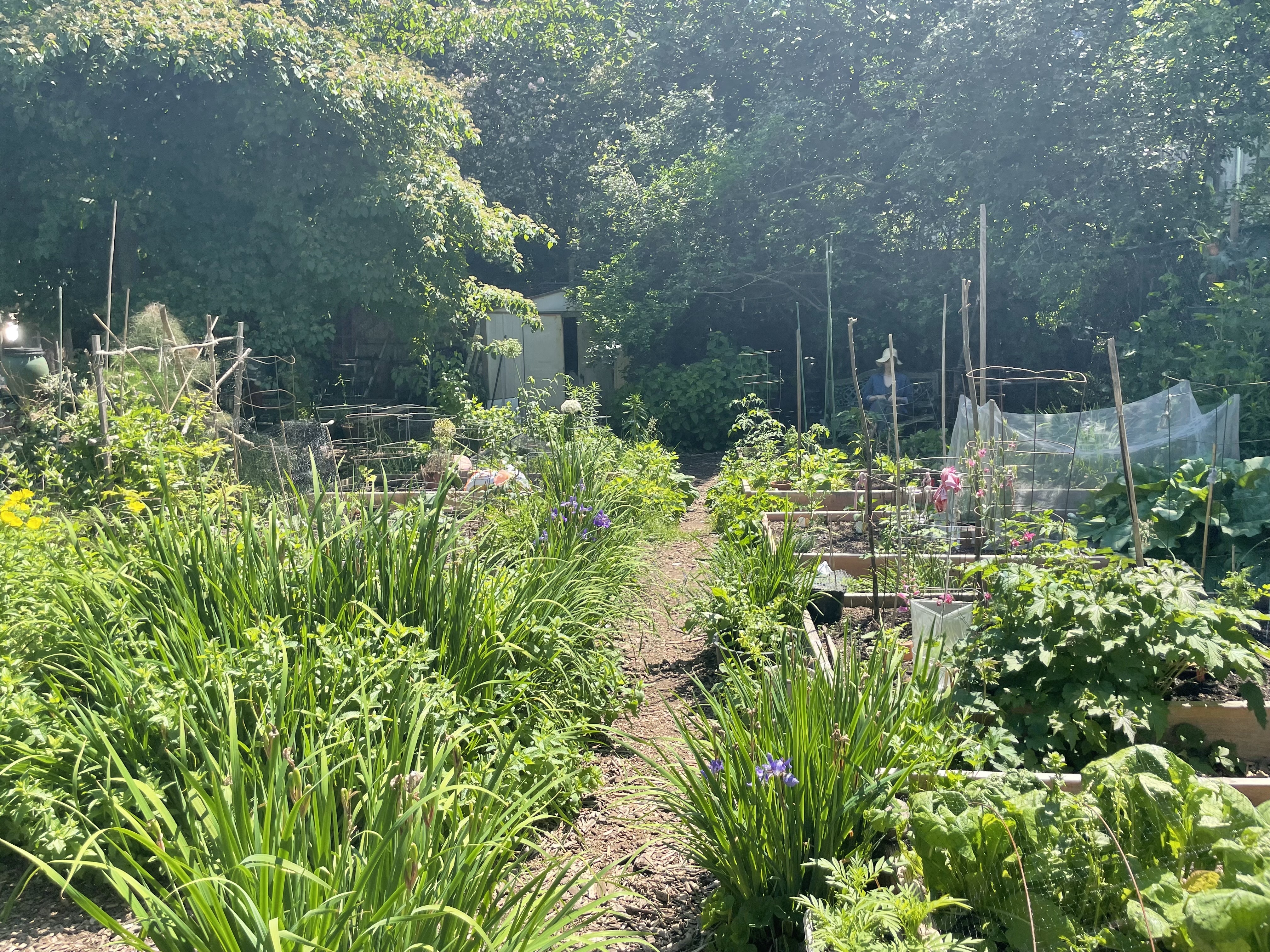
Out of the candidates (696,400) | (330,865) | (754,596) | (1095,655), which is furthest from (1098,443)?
(696,400)

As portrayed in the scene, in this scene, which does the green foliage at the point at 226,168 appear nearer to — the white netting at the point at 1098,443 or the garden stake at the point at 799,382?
the garden stake at the point at 799,382

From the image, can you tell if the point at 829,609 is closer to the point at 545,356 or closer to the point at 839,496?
the point at 839,496

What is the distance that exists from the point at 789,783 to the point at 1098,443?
16.9ft

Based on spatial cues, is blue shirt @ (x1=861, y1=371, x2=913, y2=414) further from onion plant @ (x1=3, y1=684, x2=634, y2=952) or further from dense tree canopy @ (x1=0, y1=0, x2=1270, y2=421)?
onion plant @ (x1=3, y1=684, x2=634, y2=952)

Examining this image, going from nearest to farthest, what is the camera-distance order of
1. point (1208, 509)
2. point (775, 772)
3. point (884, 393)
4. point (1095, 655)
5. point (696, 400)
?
point (775, 772)
point (1095, 655)
point (1208, 509)
point (884, 393)
point (696, 400)

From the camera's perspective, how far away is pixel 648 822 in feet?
8.82

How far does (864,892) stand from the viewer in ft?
6.86

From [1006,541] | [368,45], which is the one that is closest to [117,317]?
[368,45]

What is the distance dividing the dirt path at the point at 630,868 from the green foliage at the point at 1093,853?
73 cm

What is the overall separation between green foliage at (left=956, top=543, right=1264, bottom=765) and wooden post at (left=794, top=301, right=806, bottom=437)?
5167 mm

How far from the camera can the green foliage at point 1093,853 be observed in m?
1.89

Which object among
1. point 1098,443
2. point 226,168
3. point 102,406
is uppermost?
point 226,168

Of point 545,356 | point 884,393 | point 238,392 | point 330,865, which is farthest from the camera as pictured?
point 545,356

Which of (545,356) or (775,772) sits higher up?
(545,356)
